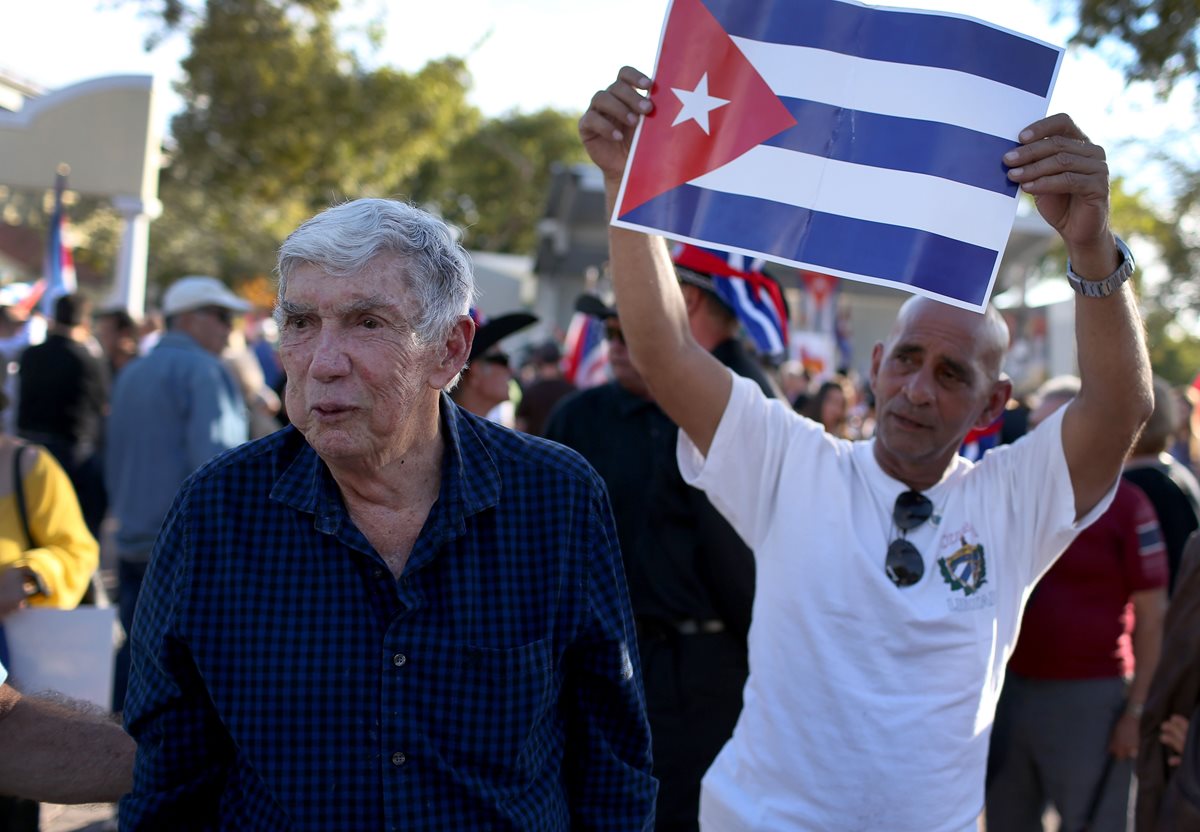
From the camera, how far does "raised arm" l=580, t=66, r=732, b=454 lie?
263 cm

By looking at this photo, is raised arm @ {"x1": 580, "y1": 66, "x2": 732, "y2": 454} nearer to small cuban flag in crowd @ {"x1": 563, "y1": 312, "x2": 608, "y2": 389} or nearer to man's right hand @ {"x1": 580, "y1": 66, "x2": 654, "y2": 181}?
man's right hand @ {"x1": 580, "y1": 66, "x2": 654, "y2": 181}

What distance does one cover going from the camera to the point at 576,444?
3.99 m

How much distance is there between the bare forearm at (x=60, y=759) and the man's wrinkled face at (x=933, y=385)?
1783 mm

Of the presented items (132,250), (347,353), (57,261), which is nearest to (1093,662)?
(347,353)

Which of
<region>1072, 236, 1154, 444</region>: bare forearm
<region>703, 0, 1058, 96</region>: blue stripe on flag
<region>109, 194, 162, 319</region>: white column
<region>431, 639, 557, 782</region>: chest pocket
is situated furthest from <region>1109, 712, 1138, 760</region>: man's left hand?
<region>109, 194, 162, 319</region>: white column

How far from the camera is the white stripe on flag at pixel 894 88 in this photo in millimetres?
2389

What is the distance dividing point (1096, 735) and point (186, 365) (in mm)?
4546

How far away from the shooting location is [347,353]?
6.37ft

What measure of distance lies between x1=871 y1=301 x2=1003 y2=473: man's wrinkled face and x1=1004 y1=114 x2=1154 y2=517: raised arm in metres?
0.25

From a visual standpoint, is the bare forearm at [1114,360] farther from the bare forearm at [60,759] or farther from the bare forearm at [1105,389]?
the bare forearm at [60,759]

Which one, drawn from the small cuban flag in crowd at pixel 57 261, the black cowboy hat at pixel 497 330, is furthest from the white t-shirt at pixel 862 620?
the small cuban flag in crowd at pixel 57 261

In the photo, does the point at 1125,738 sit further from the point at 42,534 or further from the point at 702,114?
the point at 42,534

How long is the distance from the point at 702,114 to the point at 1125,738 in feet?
9.91

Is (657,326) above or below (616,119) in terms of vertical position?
below
